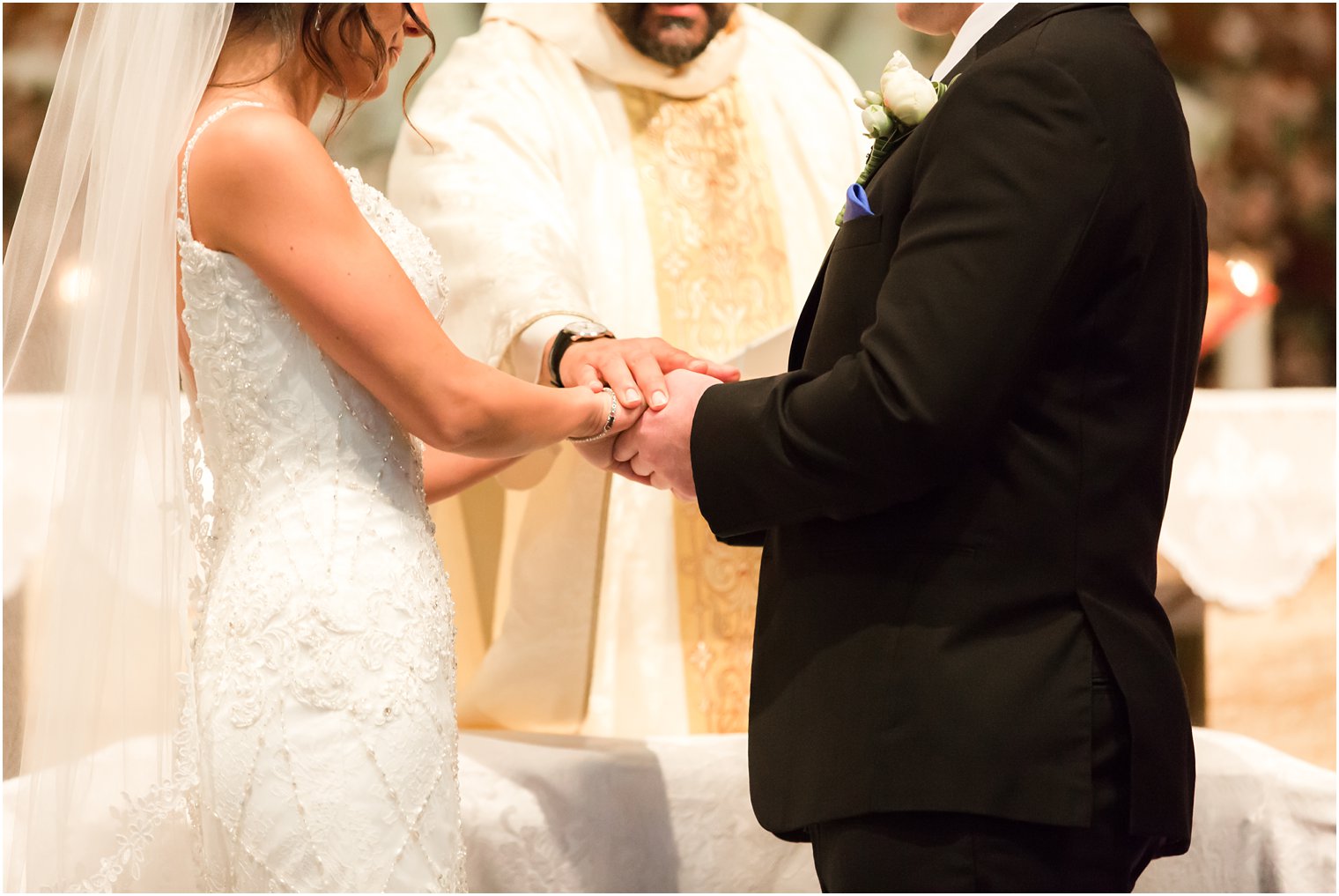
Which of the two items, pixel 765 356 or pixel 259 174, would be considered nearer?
pixel 259 174

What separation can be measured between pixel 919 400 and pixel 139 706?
117 cm

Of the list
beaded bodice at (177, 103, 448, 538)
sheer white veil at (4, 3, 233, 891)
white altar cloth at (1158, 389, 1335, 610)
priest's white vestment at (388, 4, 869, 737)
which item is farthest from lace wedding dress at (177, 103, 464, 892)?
white altar cloth at (1158, 389, 1335, 610)

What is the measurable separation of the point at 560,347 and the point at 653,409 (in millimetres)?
527

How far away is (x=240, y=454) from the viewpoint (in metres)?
1.74

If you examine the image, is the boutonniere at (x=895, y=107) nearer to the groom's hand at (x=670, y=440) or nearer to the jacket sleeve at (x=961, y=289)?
the jacket sleeve at (x=961, y=289)

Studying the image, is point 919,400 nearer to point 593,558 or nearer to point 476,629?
point 593,558

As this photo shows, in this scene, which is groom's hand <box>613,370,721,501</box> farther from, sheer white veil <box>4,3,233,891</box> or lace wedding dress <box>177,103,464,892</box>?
sheer white veil <box>4,3,233,891</box>

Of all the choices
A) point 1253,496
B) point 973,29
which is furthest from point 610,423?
point 1253,496

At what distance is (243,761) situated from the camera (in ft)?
5.40

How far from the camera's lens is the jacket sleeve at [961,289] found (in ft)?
5.09

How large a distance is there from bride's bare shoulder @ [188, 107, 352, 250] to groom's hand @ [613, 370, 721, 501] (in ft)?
2.06

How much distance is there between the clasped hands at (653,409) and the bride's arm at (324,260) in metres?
0.39

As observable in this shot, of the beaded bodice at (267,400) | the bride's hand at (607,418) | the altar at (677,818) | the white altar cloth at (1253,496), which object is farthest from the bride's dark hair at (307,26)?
the white altar cloth at (1253,496)

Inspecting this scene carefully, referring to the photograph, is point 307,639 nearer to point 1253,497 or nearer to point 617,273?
point 617,273
